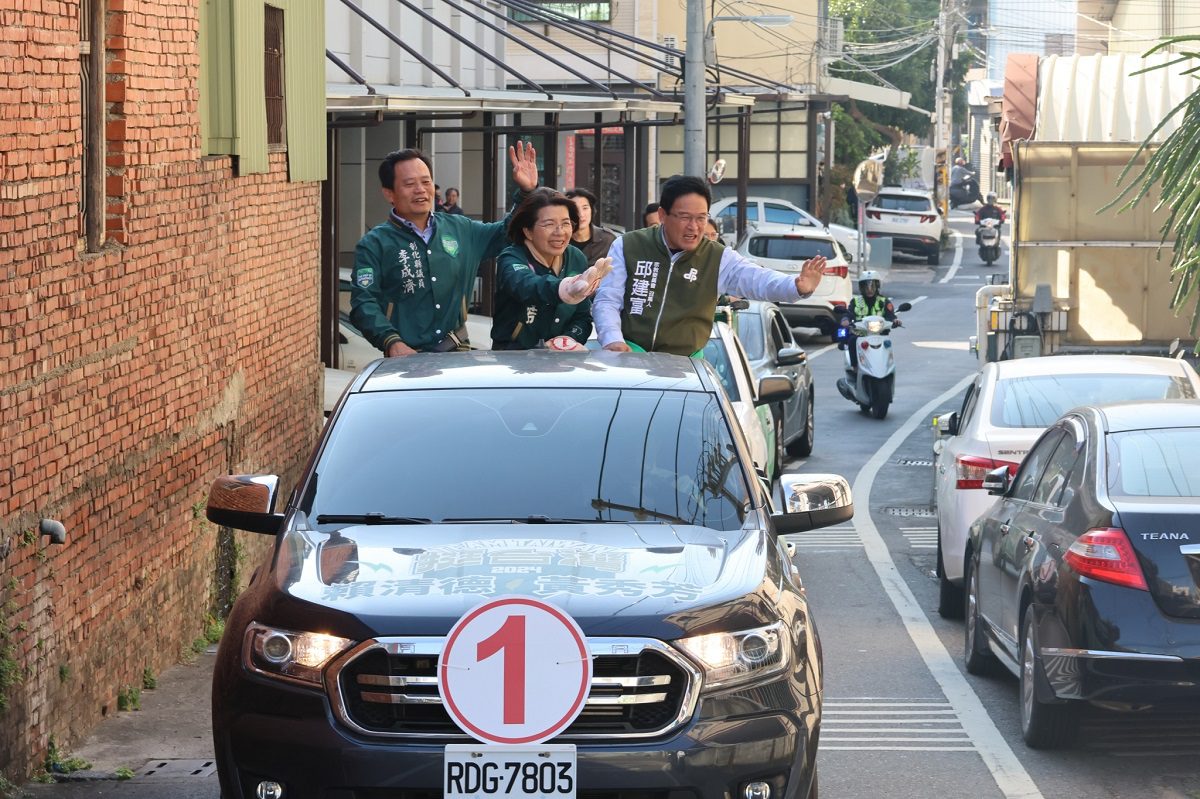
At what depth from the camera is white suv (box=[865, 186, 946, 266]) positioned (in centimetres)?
5447

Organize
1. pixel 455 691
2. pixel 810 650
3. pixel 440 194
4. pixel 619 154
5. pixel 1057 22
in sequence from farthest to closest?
1. pixel 1057 22
2. pixel 619 154
3. pixel 440 194
4. pixel 810 650
5. pixel 455 691

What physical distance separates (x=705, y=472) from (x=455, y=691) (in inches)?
64.0

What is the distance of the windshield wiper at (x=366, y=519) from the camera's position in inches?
Result: 247

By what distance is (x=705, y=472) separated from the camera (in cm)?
663

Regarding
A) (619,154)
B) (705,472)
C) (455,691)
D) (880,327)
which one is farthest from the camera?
(619,154)

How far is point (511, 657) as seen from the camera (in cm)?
527

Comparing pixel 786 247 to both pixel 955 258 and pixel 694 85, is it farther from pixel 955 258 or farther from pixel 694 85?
pixel 955 258

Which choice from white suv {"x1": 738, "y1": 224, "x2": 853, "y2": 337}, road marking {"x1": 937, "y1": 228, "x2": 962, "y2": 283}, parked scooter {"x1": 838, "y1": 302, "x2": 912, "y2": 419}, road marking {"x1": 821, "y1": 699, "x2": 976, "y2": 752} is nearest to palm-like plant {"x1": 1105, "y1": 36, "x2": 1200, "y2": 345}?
road marking {"x1": 821, "y1": 699, "x2": 976, "y2": 752}

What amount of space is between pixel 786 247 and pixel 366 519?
2643 cm

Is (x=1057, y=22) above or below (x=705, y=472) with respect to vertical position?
above

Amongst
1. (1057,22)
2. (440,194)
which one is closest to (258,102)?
(440,194)

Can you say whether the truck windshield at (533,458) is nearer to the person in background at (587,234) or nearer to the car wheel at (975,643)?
the car wheel at (975,643)

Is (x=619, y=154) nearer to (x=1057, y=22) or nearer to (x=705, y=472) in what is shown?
(x=705, y=472)

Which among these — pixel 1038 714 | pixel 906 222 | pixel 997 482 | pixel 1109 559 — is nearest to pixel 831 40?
pixel 906 222
